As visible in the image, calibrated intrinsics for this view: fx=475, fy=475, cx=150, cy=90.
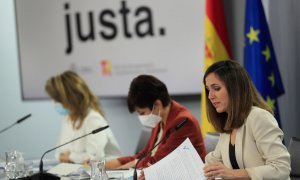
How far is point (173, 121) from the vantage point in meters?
2.72

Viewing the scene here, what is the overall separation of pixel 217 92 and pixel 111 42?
2485 mm

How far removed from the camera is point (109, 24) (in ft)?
14.6

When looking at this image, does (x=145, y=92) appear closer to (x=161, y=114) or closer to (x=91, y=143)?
(x=161, y=114)

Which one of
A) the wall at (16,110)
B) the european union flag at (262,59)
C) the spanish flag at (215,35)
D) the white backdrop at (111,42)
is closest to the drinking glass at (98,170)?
the european union flag at (262,59)

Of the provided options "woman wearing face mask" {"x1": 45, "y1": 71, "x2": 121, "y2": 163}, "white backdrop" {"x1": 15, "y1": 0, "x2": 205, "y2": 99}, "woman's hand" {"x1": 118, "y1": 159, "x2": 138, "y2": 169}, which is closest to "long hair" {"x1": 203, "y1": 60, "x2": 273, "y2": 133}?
"woman's hand" {"x1": 118, "y1": 159, "x2": 138, "y2": 169}

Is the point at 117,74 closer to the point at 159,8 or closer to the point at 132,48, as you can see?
the point at 132,48

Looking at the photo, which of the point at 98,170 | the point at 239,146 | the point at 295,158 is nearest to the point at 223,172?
the point at 239,146

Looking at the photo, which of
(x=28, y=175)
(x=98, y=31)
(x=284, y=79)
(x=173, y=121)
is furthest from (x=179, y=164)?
(x=98, y=31)

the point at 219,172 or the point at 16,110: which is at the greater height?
the point at 219,172

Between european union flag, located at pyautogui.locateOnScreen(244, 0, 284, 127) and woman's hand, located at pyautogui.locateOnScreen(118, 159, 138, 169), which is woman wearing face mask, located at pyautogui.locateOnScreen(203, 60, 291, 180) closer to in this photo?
woman's hand, located at pyautogui.locateOnScreen(118, 159, 138, 169)

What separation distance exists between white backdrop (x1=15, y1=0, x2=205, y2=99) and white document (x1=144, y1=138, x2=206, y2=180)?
1974 millimetres

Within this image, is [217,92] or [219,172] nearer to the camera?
[219,172]

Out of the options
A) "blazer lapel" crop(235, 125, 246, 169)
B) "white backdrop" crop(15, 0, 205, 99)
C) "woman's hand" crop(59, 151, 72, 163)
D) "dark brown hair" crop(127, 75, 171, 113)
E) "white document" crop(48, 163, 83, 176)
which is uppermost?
"white backdrop" crop(15, 0, 205, 99)

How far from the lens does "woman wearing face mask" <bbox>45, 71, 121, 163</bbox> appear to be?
339 centimetres
